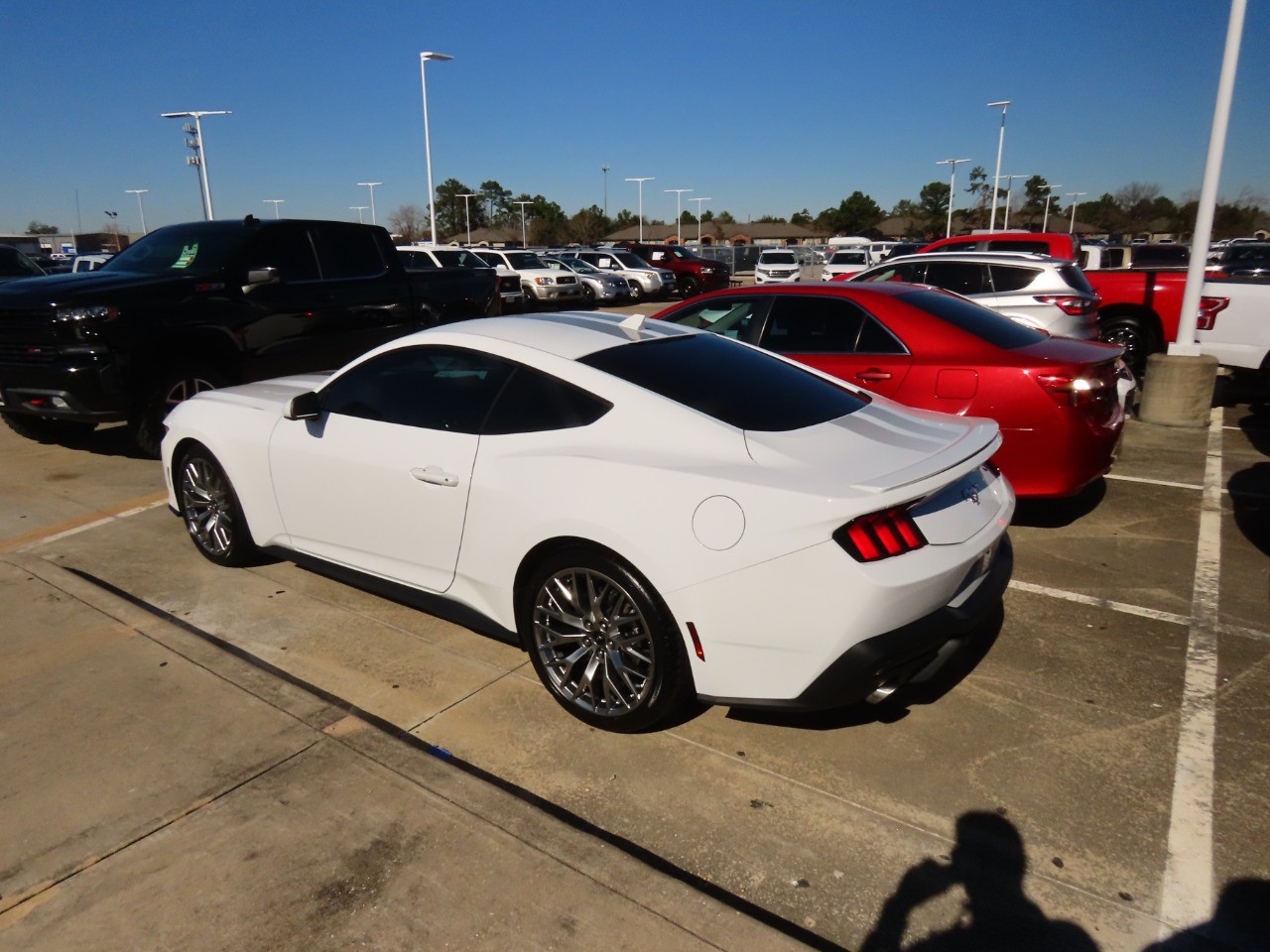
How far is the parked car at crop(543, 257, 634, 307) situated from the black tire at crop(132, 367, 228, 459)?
18361 mm

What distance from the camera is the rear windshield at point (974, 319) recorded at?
17.7 feet

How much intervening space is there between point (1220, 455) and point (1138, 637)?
4643 millimetres

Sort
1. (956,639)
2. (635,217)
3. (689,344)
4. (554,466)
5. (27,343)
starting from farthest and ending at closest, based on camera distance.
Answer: (635,217) < (27,343) < (689,344) < (554,466) < (956,639)

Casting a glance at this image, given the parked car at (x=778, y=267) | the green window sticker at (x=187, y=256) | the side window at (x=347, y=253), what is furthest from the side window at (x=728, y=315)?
the parked car at (x=778, y=267)

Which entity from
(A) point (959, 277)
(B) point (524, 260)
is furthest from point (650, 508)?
(B) point (524, 260)

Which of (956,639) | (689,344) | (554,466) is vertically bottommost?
(956,639)

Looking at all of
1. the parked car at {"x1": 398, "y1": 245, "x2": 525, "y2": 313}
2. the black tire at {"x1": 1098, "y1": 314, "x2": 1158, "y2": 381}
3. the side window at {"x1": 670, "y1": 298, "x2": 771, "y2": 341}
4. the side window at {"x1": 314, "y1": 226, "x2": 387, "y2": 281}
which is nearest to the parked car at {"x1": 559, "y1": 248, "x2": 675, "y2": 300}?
the parked car at {"x1": 398, "y1": 245, "x2": 525, "y2": 313}

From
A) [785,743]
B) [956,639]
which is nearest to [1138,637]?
[956,639]

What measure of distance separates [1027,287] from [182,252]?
852 cm

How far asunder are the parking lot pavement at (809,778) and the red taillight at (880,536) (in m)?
0.86

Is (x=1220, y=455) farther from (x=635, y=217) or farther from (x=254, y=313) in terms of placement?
(x=635, y=217)

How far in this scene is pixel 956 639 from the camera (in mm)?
3047

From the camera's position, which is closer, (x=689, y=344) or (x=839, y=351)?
(x=689, y=344)

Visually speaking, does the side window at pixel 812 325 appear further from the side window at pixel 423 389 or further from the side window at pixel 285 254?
the side window at pixel 285 254
